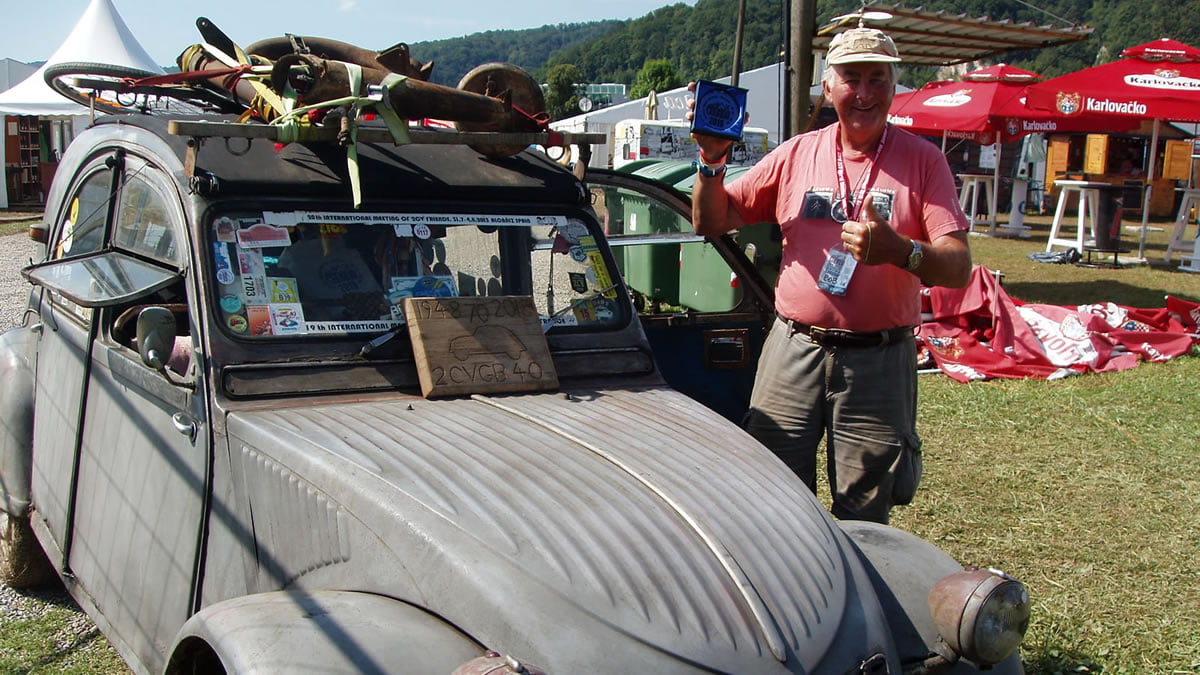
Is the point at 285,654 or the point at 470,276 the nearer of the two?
the point at 285,654

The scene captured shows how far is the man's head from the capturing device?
3424mm

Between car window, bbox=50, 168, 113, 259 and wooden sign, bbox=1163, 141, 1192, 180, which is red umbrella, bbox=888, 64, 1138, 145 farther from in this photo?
car window, bbox=50, 168, 113, 259

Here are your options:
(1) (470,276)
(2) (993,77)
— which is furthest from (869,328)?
(2) (993,77)

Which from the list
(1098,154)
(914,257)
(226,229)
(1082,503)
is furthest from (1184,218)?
(226,229)

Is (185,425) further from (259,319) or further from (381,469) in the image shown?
(381,469)

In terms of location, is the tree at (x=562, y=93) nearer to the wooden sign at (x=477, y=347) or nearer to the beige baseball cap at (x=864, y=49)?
the beige baseball cap at (x=864, y=49)

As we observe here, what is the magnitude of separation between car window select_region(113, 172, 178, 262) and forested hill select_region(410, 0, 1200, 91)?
9.08 meters

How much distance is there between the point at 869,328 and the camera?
11.5ft

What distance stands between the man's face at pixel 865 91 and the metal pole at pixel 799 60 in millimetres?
3348

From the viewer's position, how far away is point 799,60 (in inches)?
275

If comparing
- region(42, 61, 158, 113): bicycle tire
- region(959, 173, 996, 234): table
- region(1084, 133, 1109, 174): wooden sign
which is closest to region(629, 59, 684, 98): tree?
region(959, 173, 996, 234): table

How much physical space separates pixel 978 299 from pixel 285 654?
313 inches

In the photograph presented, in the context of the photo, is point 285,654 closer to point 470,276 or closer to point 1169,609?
point 470,276

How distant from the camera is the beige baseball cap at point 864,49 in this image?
3404 mm
